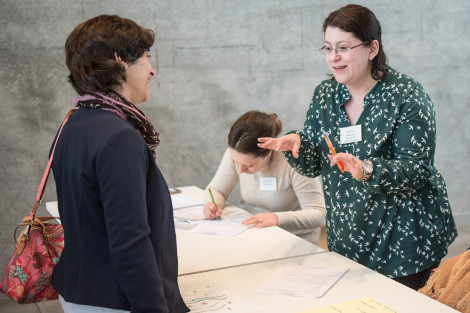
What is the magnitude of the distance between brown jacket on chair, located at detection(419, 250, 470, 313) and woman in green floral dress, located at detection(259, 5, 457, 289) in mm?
333

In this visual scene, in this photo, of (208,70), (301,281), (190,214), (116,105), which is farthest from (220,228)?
(208,70)

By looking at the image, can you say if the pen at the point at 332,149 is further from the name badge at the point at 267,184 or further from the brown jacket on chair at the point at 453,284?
the name badge at the point at 267,184

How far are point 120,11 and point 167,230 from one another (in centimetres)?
318

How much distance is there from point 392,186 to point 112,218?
102 centimetres

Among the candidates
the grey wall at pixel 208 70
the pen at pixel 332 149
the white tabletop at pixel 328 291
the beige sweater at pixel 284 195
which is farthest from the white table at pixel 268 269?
the grey wall at pixel 208 70

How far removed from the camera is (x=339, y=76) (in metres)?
2.02

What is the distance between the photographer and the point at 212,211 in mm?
2799

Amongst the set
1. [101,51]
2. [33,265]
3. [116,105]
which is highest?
[101,51]

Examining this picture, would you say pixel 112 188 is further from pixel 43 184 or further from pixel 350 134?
pixel 350 134

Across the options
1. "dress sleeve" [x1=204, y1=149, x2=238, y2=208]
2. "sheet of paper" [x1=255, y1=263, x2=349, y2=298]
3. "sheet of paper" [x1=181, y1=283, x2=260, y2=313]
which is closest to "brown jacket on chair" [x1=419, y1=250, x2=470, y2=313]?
"sheet of paper" [x1=255, y1=263, x2=349, y2=298]

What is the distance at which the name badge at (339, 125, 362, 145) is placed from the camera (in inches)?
80.0

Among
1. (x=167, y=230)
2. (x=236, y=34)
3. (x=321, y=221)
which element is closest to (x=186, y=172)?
(x=236, y=34)

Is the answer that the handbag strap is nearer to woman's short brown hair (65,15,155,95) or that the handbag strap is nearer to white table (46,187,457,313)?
woman's short brown hair (65,15,155,95)

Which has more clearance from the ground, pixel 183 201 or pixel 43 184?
pixel 43 184
